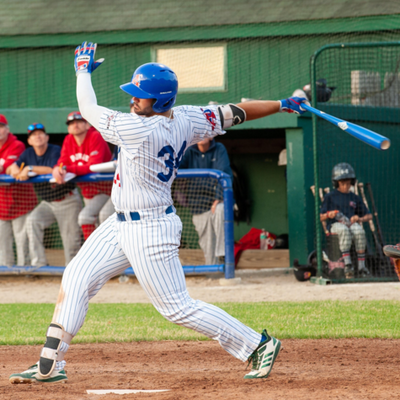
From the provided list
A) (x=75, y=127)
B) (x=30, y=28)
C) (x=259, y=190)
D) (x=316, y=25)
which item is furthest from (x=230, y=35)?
(x=75, y=127)

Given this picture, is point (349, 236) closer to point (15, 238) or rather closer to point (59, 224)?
point (59, 224)

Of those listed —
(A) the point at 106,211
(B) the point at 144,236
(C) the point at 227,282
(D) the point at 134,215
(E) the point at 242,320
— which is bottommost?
(C) the point at 227,282

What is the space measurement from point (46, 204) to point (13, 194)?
48 cm

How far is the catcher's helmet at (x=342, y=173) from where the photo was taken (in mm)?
7996

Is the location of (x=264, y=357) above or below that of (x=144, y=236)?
below

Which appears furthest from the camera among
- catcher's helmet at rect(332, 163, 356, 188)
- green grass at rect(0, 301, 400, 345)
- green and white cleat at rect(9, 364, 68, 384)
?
catcher's helmet at rect(332, 163, 356, 188)

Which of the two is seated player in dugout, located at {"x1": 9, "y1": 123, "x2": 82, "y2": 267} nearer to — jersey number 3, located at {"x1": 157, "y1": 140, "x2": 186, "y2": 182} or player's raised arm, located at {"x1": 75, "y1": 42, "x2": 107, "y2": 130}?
player's raised arm, located at {"x1": 75, "y1": 42, "x2": 107, "y2": 130}

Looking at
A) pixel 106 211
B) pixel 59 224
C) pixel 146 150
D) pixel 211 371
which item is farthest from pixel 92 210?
pixel 146 150

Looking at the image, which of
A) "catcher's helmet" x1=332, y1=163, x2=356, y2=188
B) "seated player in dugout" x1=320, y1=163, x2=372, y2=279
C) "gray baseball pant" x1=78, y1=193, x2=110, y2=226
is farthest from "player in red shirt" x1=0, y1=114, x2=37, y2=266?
"catcher's helmet" x1=332, y1=163, x2=356, y2=188

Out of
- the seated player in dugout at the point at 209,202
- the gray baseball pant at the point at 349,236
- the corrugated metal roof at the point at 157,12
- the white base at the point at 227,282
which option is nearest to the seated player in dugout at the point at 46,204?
the seated player in dugout at the point at 209,202

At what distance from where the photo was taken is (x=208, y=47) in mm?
→ 11148

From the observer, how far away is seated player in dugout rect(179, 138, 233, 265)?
25.7ft

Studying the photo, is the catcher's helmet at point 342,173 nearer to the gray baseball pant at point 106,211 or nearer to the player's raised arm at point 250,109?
the gray baseball pant at point 106,211

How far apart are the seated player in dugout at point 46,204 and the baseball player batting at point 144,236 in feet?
15.3
